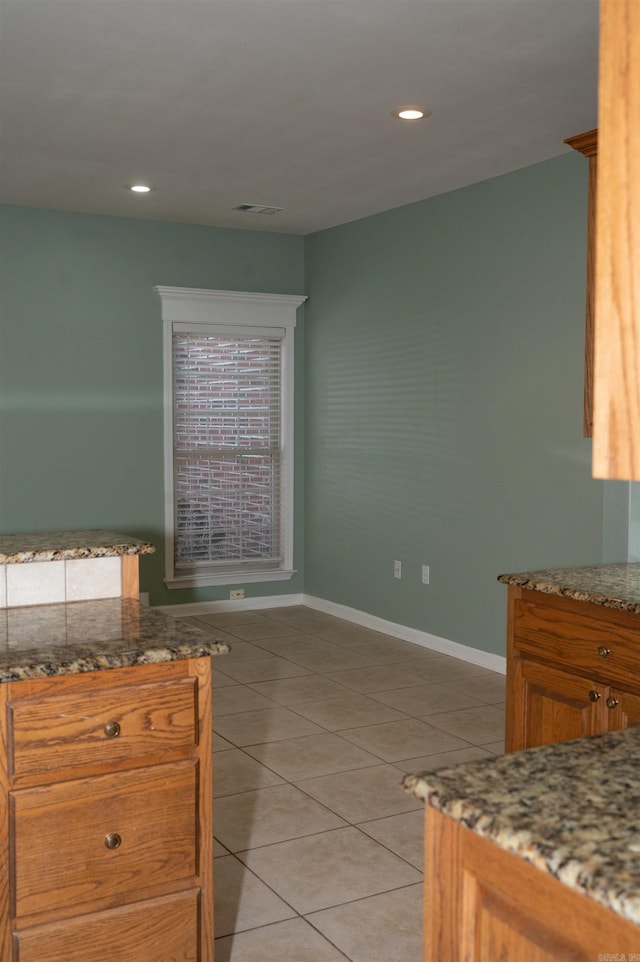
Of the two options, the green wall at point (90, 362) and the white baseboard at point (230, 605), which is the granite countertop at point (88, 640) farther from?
the white baseboard at point (230, 605)

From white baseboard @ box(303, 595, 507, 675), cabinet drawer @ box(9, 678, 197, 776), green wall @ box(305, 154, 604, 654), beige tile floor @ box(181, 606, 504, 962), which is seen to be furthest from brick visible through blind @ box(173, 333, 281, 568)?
cabinet drawer @ box(9, 678, 197, 776)

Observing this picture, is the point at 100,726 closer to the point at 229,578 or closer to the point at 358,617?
the point at 358,617

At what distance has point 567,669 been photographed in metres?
2.81

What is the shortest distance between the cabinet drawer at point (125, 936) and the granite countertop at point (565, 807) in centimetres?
102

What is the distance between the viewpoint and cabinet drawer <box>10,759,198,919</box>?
1.97m

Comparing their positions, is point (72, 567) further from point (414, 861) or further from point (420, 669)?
point (420, 669)

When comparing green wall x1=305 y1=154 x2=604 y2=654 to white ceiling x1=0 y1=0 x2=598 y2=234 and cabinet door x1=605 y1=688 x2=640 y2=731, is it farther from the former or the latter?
cabinet door x1=605 y1=688 x2=640 y2=731

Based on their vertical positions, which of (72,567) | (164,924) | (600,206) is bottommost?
(164,924)

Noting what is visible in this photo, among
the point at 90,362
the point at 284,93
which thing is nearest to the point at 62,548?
the point at 284,93

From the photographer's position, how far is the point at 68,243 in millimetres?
5957

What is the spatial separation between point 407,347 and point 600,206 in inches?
192

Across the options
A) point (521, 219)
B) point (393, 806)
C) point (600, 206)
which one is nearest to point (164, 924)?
point (393, 806)

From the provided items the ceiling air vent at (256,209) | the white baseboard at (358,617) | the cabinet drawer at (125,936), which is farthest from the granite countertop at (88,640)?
the ceiling air vent at (256,209)

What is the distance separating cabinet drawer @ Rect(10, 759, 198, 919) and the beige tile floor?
1.73 feet
